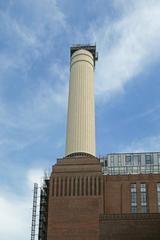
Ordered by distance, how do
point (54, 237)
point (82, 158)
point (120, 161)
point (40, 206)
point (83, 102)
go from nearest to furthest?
point (54, 237) < point (82, 158) < point (83, 102) < point (40, 206) < point (120, 161)

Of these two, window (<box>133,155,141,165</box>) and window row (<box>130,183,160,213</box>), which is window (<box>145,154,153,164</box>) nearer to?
window (<box>133,155,141,165</box>)

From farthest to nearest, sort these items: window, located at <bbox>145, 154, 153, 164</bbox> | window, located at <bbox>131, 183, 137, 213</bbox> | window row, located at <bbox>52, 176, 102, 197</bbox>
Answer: window, located at <bbox>145, 154, 153, 164</bbox>
window, located at <bbox>131, 183, 137, 213</bbox>
window row, located at <bbox>52, 176, 102, 197</bbox>

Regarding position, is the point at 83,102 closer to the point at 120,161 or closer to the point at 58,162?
the point at 58,162

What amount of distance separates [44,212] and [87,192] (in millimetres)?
14025

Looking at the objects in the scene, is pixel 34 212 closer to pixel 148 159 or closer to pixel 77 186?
pixel 77 186

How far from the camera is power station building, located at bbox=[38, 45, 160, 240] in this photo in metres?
55.2

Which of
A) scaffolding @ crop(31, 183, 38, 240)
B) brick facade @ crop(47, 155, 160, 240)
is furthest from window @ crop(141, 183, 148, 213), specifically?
scaffolding @ crop(31, 183, 38, 240)

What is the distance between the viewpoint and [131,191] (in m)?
64.1

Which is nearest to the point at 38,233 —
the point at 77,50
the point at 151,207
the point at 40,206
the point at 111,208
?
the point at 40,206

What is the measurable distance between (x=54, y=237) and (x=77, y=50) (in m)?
32.0

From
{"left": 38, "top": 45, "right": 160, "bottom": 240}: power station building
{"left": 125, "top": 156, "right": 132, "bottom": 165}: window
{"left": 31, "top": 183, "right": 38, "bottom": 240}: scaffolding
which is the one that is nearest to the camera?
{"left": 38, "top": 45, "right": 160, "bottom": 240}: power station building

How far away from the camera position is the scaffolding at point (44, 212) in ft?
227

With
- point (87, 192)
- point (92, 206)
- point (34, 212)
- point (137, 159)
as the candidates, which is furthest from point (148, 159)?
point (92, 206)

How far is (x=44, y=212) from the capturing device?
69.4 metres
